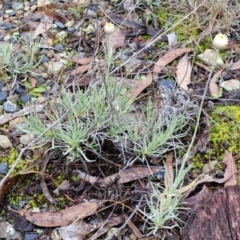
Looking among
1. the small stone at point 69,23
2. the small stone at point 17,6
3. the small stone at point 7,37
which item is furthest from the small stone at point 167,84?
the small stone at point 17,6

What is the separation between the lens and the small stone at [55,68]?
2214mm

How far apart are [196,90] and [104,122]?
47 centimetres

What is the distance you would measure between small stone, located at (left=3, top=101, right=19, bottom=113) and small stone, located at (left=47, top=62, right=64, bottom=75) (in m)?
0.22

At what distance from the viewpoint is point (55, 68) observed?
2230 mm

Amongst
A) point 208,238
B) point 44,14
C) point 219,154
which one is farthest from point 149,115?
point 44,14

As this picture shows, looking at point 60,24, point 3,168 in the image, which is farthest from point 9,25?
point 3,168

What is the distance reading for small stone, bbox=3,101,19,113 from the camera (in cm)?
206

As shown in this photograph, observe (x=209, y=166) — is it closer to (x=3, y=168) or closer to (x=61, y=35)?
(x=3, y=168)

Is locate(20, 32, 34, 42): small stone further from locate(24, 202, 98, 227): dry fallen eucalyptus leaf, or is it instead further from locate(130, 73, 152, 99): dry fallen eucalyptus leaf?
locate(24, 202, 98, 227): dry fallen eucalyptus leaf

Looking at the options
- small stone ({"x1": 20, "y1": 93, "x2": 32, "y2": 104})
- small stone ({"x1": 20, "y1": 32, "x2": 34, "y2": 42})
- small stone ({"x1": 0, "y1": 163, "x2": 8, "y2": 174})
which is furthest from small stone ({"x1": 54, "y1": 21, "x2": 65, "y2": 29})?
small stone ({"x1": 0, "y1": 163, "x2": 8, "y2": 174})

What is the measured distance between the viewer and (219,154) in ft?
6.11

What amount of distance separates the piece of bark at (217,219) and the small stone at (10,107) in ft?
2.67

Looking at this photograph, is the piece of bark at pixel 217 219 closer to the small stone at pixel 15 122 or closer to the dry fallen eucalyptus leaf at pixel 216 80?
the dry fallen eucalyptus leaf at pixel 216 80

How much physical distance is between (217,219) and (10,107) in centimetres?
91
